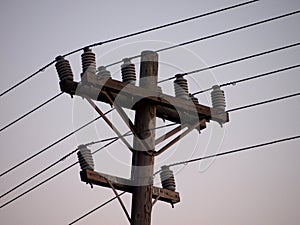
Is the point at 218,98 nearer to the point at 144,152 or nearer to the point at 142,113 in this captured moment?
the point at 142,113

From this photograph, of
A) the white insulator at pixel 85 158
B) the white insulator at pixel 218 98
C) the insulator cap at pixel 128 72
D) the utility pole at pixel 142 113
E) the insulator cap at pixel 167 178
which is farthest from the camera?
the white insulator at pixel 218 98

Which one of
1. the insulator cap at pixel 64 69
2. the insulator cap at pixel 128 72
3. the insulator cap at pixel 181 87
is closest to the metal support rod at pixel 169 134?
the insulator cap at pixel 181 87

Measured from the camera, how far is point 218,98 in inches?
351

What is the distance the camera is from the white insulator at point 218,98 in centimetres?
885

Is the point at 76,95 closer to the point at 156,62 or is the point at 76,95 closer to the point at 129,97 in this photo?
the point at 129,97

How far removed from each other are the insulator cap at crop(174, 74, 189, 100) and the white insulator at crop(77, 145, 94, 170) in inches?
64.5

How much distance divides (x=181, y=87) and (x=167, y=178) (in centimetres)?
143

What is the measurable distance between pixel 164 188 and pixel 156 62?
6.37 feet

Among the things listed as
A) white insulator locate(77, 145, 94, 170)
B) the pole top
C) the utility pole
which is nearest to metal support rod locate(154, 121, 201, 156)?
the utility pole

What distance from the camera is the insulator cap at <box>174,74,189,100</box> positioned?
8.76 meters

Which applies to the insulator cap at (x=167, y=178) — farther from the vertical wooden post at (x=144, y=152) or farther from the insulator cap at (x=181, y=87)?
the insulator cap at (x=181, y=87)

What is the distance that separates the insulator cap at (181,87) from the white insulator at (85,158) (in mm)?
1639

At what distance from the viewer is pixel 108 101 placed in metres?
8.21

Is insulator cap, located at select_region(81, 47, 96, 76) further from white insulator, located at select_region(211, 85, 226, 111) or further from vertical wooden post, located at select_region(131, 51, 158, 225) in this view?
white insulator, located at select_region(211, 85, 226, 111)
